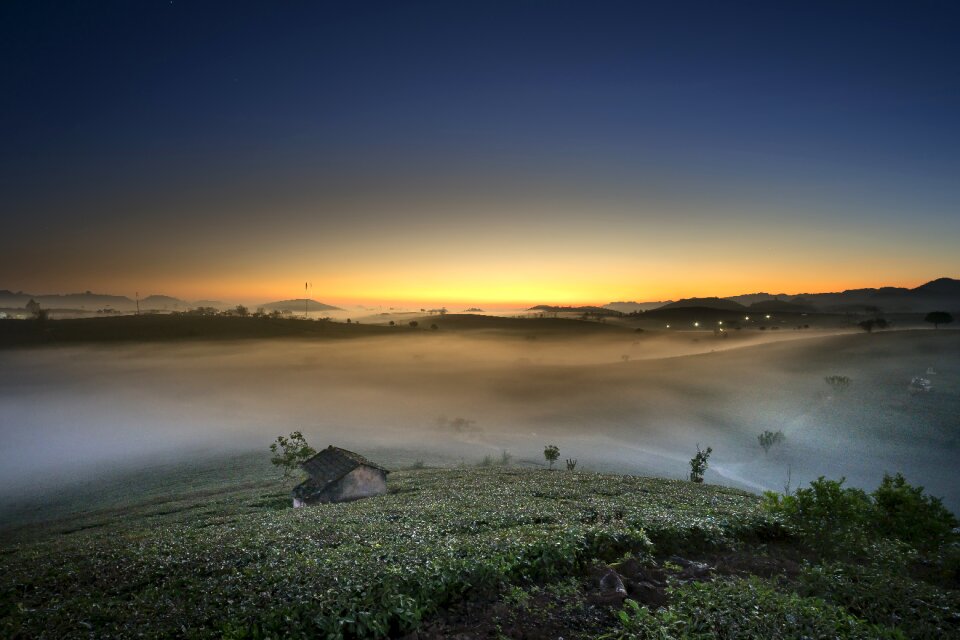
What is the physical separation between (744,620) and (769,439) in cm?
12785

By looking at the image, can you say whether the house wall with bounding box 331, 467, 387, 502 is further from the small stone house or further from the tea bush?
the tea bush

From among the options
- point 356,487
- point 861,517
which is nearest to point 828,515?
→ point 861,517

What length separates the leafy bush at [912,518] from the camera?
708 inches

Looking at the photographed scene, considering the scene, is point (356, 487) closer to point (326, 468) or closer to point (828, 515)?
point (326, 468)

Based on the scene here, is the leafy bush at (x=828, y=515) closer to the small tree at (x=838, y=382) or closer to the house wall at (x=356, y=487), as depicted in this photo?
the house wall at (x=356, y=487)

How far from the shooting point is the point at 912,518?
734 inches

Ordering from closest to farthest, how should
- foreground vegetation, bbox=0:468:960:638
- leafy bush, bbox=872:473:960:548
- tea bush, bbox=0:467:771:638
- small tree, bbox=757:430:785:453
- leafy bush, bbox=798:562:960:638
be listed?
1. leafy bush, bbox=798:562:960:638
2. foreground vegetation, bbox=0:468:960:638
3. tea bush, bbox=0:467:771:638
4. leafy bush, bbox=872:473:960:548
5. small tree, bbox=757:430:785:453

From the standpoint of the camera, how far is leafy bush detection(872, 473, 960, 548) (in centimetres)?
1798

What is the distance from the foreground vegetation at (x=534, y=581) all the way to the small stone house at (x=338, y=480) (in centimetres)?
3141

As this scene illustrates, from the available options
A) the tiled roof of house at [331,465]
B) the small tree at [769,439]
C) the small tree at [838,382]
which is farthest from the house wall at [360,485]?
the small tree at [838,382]

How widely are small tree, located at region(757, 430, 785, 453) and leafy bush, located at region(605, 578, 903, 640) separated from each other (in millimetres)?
124649

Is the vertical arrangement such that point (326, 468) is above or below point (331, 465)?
below

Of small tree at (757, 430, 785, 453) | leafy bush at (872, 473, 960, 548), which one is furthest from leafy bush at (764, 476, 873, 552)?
small tree at (757, 430, 785, 453)

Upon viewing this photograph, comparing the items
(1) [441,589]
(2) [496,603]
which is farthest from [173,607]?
(2) [496,603]
